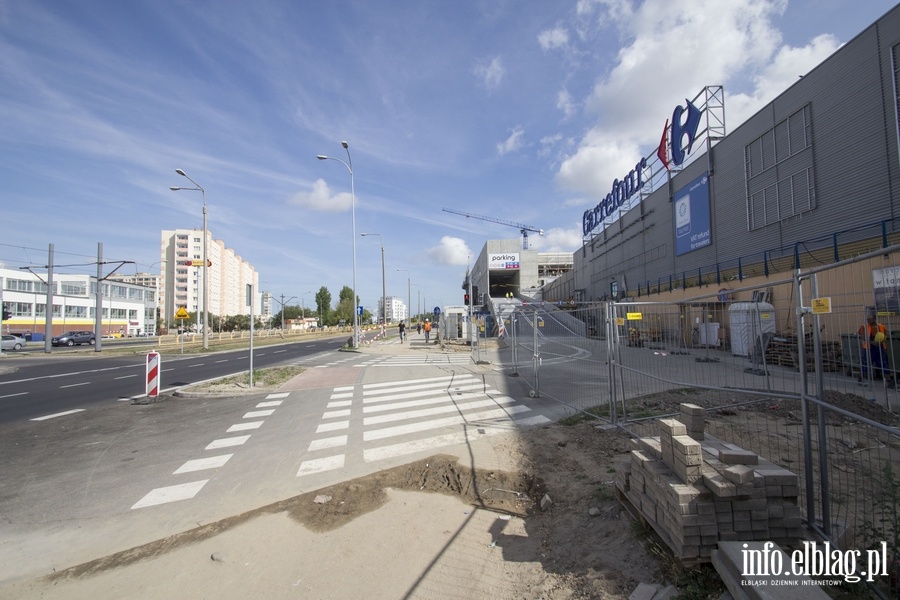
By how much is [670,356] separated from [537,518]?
11.0 feet

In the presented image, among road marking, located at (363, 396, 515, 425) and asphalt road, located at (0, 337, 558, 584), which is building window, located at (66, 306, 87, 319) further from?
road marking, located at (363, 396, 515, 425)

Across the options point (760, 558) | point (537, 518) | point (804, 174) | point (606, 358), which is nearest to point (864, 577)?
point (760, 558)

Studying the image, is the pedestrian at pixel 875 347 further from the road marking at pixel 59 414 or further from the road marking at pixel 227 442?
the road marking at pixel 59 414

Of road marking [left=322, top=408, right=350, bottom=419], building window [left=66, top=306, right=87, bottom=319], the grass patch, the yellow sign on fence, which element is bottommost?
road marking [left=322, top=408, right=350, bottom=419]

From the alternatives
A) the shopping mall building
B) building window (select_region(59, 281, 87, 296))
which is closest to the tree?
building window (select_region(59, 281, 87, 296))

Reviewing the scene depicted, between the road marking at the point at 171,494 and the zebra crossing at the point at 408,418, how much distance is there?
127 cm

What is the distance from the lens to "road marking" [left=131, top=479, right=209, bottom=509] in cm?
520

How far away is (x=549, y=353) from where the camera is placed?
10117mm

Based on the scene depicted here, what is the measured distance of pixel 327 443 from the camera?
7199 mm

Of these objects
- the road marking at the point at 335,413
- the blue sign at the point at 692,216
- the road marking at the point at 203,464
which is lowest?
the road marking at the point at 203,464

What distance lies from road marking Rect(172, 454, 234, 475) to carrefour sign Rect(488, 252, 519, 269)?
212 ft

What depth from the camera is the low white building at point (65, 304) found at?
60.3 meters

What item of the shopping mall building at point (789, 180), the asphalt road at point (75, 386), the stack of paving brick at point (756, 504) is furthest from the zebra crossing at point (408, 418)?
the shopping mall building at point (789, 180)

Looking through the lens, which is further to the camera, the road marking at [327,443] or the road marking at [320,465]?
the road marking at [327,443]
